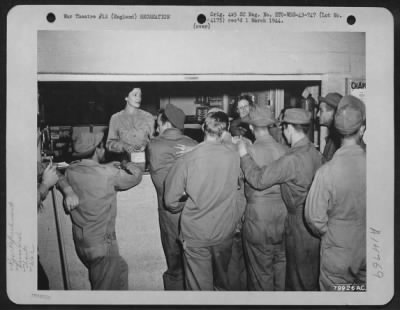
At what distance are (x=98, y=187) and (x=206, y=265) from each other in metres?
0.35

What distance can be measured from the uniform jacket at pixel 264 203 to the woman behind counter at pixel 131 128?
279 millimetres

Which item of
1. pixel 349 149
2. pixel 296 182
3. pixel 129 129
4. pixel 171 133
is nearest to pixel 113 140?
pixel 129 129

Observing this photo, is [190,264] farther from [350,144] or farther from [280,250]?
[350,144]

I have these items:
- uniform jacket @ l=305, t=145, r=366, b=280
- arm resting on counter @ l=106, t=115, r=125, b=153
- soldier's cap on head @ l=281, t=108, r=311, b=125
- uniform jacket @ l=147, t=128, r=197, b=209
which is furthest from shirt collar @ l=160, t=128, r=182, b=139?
uniform jacket @ l=305, t=145, r=366, b=280

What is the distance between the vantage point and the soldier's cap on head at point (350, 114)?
1.62 m

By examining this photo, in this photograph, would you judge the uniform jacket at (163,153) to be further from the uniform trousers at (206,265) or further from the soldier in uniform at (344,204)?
the soldier in uniform at (344,204)

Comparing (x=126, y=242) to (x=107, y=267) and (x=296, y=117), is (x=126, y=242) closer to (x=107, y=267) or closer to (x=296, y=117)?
(x=107, y=267)

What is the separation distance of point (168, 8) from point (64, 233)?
646 millimetres

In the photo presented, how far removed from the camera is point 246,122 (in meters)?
1.64

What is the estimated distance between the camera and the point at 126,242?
1.65m

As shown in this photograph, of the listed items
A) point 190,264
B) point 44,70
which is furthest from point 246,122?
point 44,70

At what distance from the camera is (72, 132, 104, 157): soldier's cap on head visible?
163 cm

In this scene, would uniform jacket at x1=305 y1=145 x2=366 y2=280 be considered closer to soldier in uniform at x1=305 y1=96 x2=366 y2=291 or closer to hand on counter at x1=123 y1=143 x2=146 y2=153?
soldier in uniform at x1=305 y1=96 x2=366 y2=291

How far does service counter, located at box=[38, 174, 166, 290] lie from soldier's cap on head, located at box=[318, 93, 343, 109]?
1.64 feet
